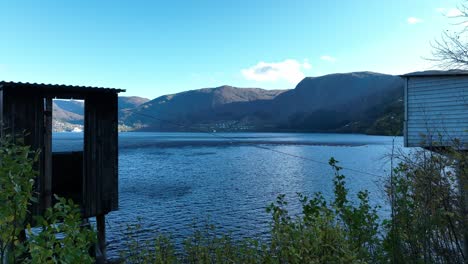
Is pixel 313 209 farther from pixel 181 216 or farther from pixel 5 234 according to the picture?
pixel 181 216

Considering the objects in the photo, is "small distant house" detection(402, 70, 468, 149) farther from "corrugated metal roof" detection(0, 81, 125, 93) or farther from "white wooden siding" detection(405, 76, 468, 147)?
"corrugated metal roof" detection(0, 81, 125, 93)

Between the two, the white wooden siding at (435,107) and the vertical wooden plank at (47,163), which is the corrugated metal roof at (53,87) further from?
the white wooden siding at (435,107)

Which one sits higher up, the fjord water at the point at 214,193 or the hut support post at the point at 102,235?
the hut support post at the point at 102,235

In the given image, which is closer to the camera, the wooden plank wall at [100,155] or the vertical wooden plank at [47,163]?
the vertical wooden plank at [47,163]

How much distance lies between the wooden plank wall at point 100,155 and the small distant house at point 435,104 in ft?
51.0

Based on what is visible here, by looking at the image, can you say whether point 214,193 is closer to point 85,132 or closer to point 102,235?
point 102,235

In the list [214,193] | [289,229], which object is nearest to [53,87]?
[289,229]

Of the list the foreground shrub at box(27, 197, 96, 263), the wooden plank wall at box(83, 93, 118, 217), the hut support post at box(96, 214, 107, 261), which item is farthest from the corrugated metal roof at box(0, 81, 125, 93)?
the foreground shrub at box(27, 197, 96, 263)

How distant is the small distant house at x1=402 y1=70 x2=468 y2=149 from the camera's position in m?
17.3

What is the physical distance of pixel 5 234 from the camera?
349cm

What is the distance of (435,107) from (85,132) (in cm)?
1820

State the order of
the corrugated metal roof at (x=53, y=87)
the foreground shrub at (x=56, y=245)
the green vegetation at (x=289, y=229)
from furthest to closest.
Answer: the corrugated metal roof at (x=53, y=87) < the green vegetation at (x=289, y=229) < the foreground shrub at (x=56, y=245)

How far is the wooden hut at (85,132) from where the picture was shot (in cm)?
1223

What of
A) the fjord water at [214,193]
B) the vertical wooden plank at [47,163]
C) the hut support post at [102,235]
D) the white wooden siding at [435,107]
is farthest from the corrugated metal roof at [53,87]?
the white wooden siding at [435,107]
